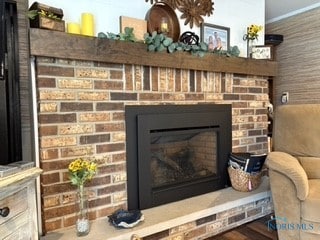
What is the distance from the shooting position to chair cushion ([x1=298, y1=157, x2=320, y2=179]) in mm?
2053

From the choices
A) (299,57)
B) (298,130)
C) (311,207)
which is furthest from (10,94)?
(299,57)

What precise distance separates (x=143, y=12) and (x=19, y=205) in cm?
160

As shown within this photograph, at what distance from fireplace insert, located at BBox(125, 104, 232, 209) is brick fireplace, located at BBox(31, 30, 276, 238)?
69mm

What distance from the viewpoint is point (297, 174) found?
167 centimetres

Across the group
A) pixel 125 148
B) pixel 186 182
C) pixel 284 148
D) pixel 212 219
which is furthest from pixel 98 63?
pixel 284 148

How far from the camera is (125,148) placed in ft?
6.11

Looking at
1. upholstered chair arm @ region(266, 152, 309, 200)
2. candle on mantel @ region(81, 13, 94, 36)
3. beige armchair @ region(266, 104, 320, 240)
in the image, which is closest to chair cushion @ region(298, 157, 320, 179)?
beige armchair @ region(266, 104, 320, 240)

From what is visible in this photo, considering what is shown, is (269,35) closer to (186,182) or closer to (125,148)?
(186,182)

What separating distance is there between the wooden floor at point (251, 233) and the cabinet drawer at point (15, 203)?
1462mm

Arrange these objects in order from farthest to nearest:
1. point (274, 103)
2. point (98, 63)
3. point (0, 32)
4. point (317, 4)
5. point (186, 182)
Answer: point (274, 103)
point (317, 4)
point (186, 182)
point (98, 63)
point (0, 32)

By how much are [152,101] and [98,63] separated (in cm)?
50

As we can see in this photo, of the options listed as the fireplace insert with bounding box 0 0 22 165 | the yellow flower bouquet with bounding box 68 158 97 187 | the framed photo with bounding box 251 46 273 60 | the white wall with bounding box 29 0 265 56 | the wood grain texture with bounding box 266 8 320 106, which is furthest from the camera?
the wood grain texture with bounding box 266 8 320 106

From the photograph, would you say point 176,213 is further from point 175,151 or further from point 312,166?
point 312,166

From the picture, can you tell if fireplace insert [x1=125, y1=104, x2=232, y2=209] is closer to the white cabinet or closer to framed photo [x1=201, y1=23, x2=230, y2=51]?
framed photo [x1=201, y1=23, x2=230, y2=51]
